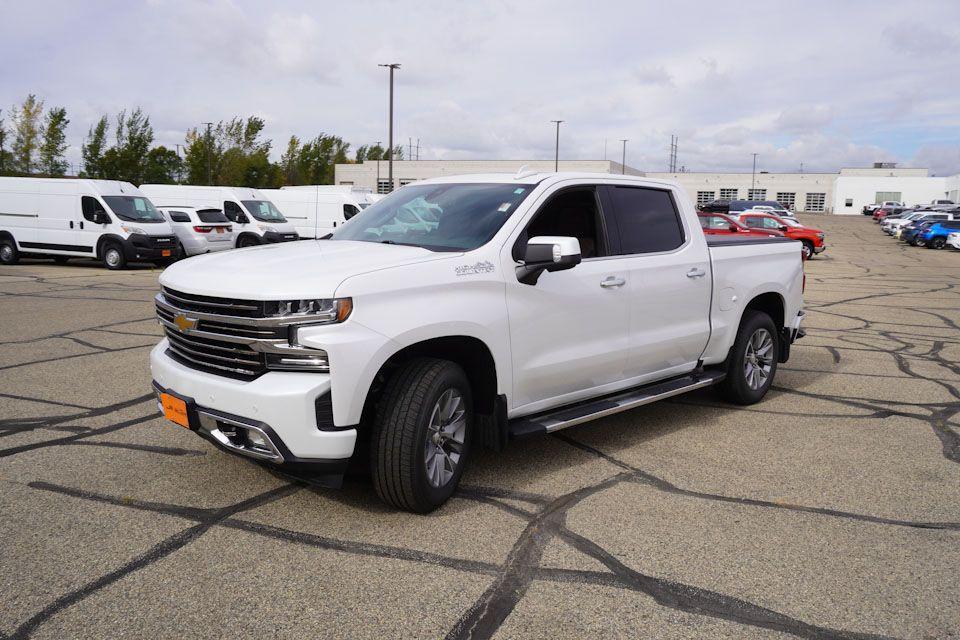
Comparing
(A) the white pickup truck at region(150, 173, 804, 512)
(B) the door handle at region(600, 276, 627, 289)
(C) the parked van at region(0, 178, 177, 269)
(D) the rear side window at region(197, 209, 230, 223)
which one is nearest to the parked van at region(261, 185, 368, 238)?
(D) the rear side window at region(197, 209, 230, 223)

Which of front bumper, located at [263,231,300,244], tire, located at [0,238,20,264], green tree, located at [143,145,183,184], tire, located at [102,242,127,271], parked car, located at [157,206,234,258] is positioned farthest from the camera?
green tree, located at [143,145,183,184]

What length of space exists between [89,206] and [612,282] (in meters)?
18.8

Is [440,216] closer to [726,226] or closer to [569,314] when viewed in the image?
[569,314]

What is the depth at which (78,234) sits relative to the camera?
20.0 m

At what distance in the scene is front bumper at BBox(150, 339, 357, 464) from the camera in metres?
3.58

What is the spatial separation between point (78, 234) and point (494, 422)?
62.9 ft

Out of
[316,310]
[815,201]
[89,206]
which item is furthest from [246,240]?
[815,201]

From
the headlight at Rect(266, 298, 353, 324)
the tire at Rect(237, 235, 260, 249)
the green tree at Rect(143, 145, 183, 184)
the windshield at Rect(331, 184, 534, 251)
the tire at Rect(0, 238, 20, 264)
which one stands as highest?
the green tree at Rect(143, 145, 183, 184)

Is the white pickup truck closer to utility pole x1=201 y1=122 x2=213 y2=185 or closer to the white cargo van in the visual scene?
the white cargo van

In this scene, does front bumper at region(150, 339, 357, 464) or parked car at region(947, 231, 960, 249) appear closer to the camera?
front bumper at region(150, 339, 357, 464)

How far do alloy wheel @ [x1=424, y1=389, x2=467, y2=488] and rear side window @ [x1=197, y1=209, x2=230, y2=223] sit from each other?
19981mm

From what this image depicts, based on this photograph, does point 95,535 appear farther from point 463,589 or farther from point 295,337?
point 463,589

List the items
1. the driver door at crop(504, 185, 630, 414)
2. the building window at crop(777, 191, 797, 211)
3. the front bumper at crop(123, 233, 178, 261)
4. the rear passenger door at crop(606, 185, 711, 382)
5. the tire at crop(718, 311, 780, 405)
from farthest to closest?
the building window at crop(777, 191, 797, 211), the front bumper at crop(123, 233, 178, 261), the tire at crop(718, 311, 780, 405), the rear passenger door at crop(606, 185, 711, 382), the driver door at crop(504, 185, 630, 414)

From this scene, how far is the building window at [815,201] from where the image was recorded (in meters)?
115
